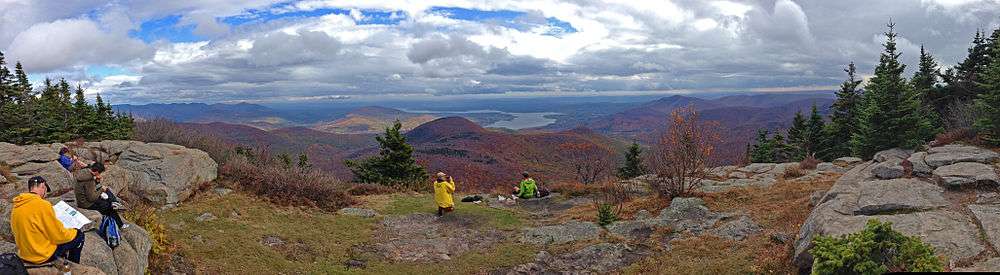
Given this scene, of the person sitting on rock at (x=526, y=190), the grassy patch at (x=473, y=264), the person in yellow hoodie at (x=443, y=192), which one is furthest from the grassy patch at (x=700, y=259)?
the person sitting on rock at (x=526, y=190)

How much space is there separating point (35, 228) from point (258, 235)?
6.39 metres

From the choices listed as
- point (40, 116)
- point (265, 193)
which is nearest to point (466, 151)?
point (40, 116)

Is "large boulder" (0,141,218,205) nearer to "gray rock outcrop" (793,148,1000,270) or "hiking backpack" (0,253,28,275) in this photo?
"hiking backpack" (0,253,28,275)

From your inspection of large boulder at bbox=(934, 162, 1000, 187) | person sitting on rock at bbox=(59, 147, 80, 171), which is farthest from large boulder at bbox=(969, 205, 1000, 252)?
person sitting on rock at bbox=(59, 147, 80, 171)

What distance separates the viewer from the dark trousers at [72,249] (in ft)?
24.5

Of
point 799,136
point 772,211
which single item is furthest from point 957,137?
point 799,136

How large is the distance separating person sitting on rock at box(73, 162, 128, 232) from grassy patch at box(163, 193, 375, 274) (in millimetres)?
1991

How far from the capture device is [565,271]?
12289 millimetres

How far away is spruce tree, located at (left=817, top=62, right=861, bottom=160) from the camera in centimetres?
4416

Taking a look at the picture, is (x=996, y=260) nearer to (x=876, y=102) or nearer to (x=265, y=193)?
(x=265, y=193)

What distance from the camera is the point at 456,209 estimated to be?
1962cm

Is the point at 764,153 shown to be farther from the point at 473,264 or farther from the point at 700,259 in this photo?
the point at 473,264

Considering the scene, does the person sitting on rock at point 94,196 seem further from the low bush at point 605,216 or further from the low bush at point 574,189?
the low bush at point 574,189

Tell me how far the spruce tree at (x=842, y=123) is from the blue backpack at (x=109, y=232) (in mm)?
51004
